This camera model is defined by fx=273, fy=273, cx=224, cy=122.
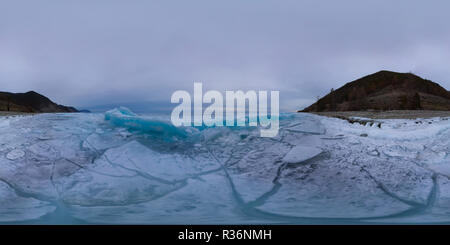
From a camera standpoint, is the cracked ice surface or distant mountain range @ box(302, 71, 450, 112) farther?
distant mountain range @ box(302, 71, 450, 112)

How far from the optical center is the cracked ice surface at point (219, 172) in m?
4.22

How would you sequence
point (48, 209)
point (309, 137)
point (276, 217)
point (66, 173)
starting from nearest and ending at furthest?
point (276, 217), point (48, 209), point (66, 173), point (309, 137)

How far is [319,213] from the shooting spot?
162 inches

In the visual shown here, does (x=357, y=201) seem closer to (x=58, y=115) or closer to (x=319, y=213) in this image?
(x=319, y=213)

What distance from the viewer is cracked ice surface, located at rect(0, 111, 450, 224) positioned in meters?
4.22

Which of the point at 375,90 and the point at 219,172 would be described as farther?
the point at 375,90

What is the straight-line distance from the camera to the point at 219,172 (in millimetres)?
5633

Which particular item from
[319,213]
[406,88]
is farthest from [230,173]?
[406,88]

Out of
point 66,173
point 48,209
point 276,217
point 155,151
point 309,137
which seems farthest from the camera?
point 309,137

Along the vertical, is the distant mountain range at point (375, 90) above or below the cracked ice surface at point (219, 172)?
above

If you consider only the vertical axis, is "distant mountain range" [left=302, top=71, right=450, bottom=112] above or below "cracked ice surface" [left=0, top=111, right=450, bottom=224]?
above

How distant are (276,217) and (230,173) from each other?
69.9 inches

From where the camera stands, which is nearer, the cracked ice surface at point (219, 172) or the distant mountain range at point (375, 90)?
the cracked ice surface at point (219, 172)

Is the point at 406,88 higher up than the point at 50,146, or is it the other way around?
the point at 406,88
